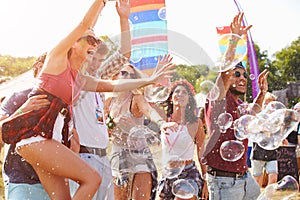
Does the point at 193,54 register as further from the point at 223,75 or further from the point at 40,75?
the point at 40,75

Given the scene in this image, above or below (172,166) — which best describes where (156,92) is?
above

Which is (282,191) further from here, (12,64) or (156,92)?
(12,64)

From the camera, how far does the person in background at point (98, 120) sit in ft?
11.0

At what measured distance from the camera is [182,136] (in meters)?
3.99

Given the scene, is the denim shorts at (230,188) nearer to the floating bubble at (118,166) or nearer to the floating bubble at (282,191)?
the floating bubble at (282,191)

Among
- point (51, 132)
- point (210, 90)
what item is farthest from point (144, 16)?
point (51, 132)

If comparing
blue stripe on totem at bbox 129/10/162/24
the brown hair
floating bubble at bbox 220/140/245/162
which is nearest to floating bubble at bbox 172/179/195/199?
floating bubble at bbox 220/140/245/162

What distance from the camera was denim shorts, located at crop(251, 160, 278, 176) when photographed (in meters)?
6.02

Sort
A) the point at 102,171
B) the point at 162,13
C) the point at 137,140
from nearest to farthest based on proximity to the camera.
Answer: the point at 102,171, the point at 137,140, the point at 162,13

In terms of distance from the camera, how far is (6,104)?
3148 millimetres

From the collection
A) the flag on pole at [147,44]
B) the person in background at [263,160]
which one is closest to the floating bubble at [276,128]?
the flag on pole at [147,44]

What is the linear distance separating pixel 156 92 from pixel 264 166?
2760mm

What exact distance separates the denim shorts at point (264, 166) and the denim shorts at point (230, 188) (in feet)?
6.92

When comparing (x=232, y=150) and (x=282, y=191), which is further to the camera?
(x=282, y=191)
